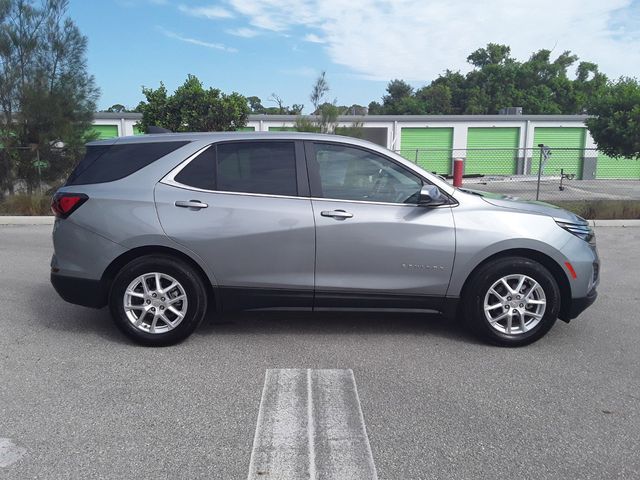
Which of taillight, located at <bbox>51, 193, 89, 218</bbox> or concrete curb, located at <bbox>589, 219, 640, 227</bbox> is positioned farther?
concrete curb, located at <bbox>589, 219, 640, 227</bbox>

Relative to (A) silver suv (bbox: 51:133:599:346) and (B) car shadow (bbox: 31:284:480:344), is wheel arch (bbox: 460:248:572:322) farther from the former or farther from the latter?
(B) car shadow (bbox: 31:284:480:344)

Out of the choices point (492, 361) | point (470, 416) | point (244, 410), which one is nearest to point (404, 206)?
point (492, 361)

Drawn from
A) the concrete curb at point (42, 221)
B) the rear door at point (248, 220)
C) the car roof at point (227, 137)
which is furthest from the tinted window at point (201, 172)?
the concrete curb at point (42, 221)

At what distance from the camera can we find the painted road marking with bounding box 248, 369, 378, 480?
297 centimetres

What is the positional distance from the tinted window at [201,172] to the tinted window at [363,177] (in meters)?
0.91

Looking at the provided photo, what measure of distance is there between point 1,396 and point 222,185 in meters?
2.24

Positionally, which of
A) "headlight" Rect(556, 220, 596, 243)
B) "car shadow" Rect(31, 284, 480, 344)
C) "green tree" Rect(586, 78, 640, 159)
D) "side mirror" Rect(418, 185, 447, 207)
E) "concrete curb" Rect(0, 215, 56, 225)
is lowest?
"car shadow" Rect(31, 284, 480, 344)

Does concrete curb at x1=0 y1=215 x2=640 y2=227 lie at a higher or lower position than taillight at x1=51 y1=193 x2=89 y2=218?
lower

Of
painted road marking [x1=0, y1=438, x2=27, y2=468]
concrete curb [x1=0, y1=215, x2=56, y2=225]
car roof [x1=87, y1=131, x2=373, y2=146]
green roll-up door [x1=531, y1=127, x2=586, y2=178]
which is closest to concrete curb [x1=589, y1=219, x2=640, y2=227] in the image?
car roof [x1=87, y1=131, x2=373, y2=146]

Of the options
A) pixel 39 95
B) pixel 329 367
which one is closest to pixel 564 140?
pixel 39 95

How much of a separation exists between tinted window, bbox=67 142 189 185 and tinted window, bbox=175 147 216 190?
22cm

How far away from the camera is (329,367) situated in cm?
436

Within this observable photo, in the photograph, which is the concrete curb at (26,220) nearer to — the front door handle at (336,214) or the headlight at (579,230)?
the front door handle at (336,214)

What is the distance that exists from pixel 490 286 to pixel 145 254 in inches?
115
